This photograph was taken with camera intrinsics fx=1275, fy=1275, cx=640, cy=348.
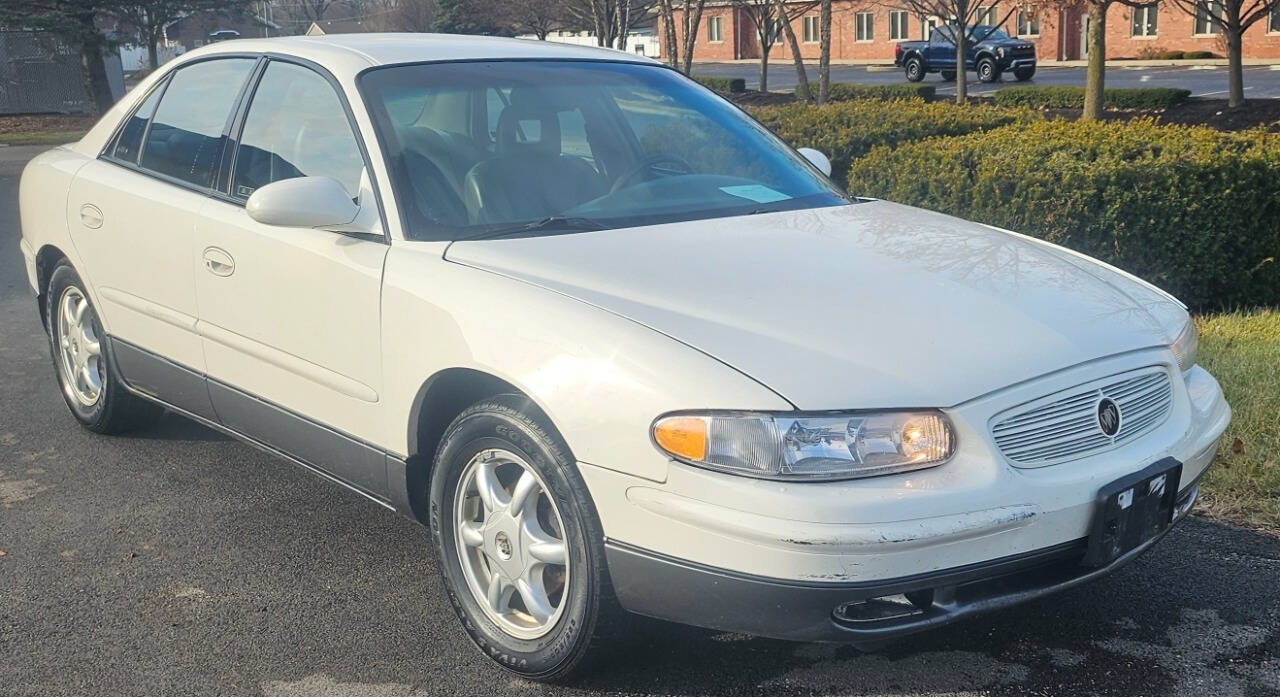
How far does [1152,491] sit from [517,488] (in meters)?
1.56

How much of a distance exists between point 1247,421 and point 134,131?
15.0ft

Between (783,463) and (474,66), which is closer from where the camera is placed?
(783,463)

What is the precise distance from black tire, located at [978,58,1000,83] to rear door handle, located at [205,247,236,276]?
121 feet

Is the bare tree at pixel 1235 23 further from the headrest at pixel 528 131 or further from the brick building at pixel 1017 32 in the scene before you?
the headrest at pixel 528 131

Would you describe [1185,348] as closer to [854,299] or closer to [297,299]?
[854,299]

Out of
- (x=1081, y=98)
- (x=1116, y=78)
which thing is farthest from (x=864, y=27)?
(x=1081, y=98)

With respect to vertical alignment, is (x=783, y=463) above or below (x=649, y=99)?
below

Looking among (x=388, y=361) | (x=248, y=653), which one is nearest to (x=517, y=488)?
(x=388, y=361)

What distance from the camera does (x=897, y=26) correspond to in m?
55.3

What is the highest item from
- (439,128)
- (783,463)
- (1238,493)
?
(439,128)

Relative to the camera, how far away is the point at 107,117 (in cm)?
538

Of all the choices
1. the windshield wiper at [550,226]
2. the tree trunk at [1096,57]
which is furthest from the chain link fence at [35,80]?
the windshield wiper at [550,226]

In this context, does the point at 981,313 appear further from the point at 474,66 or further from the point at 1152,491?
the point at 474,66

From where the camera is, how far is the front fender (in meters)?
2.84
